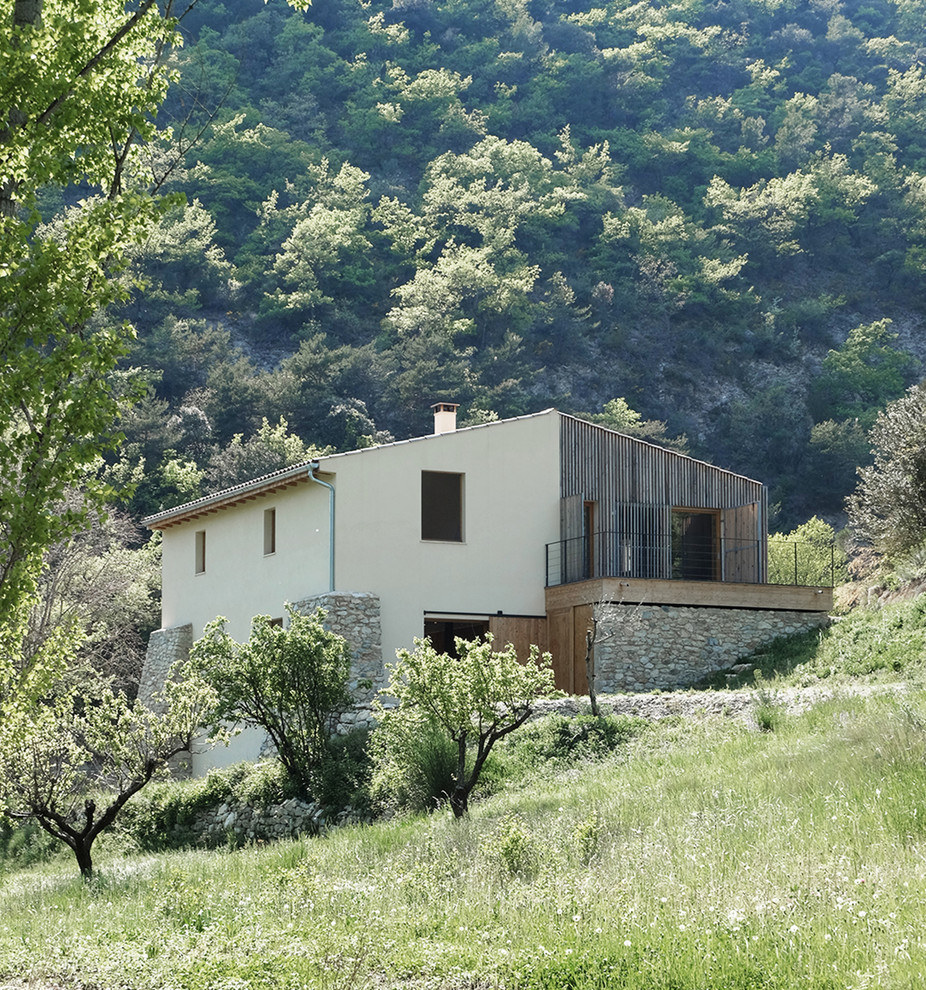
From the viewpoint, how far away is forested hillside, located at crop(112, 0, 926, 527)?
50.2 m

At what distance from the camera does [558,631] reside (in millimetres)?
23906

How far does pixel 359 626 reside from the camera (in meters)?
22.4

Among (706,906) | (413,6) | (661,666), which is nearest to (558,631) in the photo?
(661,666)

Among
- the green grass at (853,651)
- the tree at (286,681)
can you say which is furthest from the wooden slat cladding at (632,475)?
the tree at (286,681)

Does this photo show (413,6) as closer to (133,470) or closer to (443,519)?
(133,470)

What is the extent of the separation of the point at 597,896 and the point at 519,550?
53.9ft

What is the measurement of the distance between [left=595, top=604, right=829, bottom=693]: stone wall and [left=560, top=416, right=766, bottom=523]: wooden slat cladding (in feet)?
9.68

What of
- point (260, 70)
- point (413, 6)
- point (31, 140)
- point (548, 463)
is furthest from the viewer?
point (413, 6)

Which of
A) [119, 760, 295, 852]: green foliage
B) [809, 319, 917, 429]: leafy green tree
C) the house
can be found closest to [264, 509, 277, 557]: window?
Result: the house

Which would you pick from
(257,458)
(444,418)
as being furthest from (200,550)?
(257,458)

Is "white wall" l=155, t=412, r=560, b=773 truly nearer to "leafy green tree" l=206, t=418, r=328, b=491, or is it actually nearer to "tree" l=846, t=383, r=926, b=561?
"tree" l=846, t=383, r=926, b=561

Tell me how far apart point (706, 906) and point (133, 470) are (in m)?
37.4

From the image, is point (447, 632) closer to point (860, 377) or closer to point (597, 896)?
point (597, 896)

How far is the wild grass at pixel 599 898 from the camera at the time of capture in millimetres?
6344
